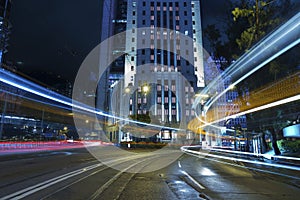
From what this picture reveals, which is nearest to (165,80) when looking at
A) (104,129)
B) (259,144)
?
(104,129)

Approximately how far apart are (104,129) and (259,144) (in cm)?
4969

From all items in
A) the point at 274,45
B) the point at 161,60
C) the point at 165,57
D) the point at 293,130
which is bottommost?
the point at 293,130

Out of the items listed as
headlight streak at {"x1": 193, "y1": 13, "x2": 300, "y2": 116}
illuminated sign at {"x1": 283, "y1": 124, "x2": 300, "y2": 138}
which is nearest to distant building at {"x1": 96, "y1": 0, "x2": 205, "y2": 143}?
headlight streak at {"x1": 193, "y1": 13, "x2": 300, "y2": 116}

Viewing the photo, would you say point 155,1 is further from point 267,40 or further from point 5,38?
point 267,40

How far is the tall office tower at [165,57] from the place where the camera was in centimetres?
8531

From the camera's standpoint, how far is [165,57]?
9119cm

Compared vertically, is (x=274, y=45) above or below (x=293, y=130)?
above

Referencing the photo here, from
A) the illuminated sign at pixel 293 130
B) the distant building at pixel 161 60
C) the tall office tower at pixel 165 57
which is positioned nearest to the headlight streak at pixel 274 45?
the illuminated sign at pixel 293 130

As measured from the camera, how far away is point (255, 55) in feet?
45.5

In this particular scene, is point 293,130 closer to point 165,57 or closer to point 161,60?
point 161,60

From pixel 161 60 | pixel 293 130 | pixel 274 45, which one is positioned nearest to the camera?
pixel 274 45

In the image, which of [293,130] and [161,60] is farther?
[161,60]

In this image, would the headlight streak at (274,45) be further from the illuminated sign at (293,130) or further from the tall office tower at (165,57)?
the tall office tower at (165,57)

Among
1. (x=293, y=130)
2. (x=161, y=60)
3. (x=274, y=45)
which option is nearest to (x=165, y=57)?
(x=161, y=60)
